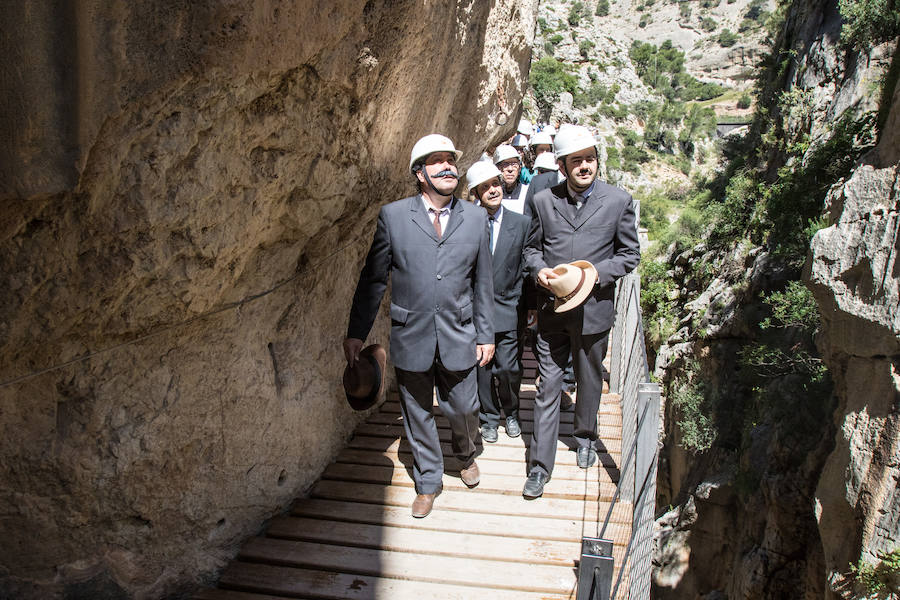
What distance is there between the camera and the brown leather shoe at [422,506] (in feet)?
11.9

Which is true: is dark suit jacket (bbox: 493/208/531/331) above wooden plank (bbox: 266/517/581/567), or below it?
above

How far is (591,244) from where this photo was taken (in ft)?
12.5

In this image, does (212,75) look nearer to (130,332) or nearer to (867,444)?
(130,332)

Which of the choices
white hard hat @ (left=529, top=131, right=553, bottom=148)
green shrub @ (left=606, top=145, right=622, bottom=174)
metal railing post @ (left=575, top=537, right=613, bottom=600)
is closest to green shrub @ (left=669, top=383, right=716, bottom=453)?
white hard hat @ (left=529, top=131, right=553, bottom=148)

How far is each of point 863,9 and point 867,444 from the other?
9176 millimetres

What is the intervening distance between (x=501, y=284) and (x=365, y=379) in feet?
3.93

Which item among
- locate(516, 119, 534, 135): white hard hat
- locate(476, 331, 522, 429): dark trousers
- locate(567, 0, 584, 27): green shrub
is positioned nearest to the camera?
locate(476, 331, 522, 429): dark trousers

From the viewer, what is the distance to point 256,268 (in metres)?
3.26

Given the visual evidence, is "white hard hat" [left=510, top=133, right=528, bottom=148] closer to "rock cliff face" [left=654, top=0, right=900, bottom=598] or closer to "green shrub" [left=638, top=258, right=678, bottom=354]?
"rock cliff face" [left=654, top=0, right=900, bottom=598]

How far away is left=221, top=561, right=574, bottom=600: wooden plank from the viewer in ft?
10.2

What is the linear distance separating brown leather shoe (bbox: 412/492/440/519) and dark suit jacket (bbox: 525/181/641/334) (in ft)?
3.73

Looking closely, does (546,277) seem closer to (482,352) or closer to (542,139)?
(482,352)

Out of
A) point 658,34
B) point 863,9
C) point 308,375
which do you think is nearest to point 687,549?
point 863,9

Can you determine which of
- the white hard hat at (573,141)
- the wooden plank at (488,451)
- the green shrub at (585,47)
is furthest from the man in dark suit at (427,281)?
the green shrub at (585,47)
